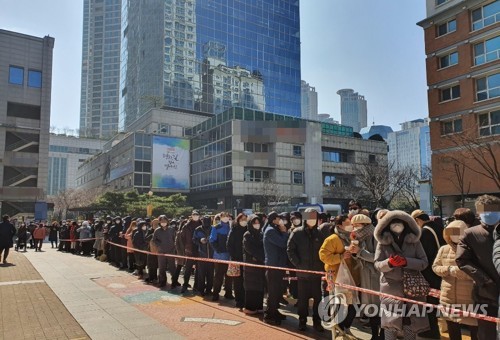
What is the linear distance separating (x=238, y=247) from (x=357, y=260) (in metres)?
3.17

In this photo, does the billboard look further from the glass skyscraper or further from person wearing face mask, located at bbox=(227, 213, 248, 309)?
person wearing face mask, located at bbox=(227, 213, 248, 309)

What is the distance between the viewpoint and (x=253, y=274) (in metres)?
7.75

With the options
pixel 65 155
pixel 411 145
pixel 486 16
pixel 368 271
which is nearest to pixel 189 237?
pixel 368 271

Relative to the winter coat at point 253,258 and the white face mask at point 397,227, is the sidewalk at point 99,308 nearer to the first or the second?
the winter coat at point 253,258

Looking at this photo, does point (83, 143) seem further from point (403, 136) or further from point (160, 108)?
point (403, 136)

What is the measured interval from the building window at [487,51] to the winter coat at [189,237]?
30.8 m

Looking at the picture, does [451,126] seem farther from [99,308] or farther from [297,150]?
[99,308]

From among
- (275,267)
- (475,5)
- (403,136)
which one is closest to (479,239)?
(275,267)

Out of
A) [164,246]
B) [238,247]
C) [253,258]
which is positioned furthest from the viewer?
[164,246]

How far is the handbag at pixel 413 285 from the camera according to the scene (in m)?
→ 4.64

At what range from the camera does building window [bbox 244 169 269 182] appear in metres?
55.2

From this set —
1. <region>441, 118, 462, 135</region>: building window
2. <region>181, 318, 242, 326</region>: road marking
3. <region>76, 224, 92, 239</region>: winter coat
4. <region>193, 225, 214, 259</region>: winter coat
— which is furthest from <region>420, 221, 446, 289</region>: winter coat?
<region>441, 118, 462, 135</region>: building window

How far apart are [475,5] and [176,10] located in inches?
2354

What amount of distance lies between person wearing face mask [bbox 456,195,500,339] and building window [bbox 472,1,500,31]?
34.0m
